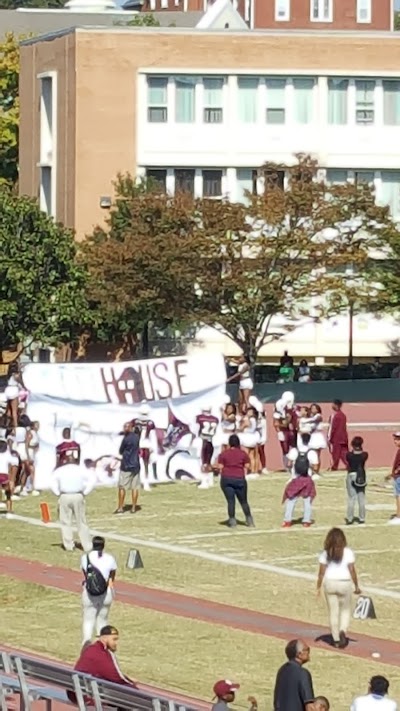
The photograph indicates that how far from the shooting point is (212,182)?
217 feet

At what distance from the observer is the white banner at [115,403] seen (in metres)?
36.5

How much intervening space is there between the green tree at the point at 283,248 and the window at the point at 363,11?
45.6m

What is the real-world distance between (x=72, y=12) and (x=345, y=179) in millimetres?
44335

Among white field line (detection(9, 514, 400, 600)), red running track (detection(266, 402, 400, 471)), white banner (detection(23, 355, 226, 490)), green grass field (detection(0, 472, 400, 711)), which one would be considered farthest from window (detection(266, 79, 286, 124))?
white field line (detection(9, 514, 400, 600))

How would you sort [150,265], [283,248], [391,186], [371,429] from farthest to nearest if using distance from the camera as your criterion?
1. [391,186]
2. [283,248]
3. [150,265]
4. [371,429]

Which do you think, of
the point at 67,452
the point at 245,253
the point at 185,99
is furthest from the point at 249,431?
the point at 185,99

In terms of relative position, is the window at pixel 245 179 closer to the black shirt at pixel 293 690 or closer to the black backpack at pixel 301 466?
the black backpack at pixel 301 466

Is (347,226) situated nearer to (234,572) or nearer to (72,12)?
(234,572)

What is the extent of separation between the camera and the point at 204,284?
2208 inches

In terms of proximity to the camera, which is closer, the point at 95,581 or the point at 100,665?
the point at 100,665

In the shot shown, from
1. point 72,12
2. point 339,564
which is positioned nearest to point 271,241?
point 339,564

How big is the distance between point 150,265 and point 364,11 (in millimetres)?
49825

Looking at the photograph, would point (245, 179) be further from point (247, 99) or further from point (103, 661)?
point (103, 661)

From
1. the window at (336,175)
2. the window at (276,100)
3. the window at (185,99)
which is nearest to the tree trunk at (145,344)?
the window at (185,99)
